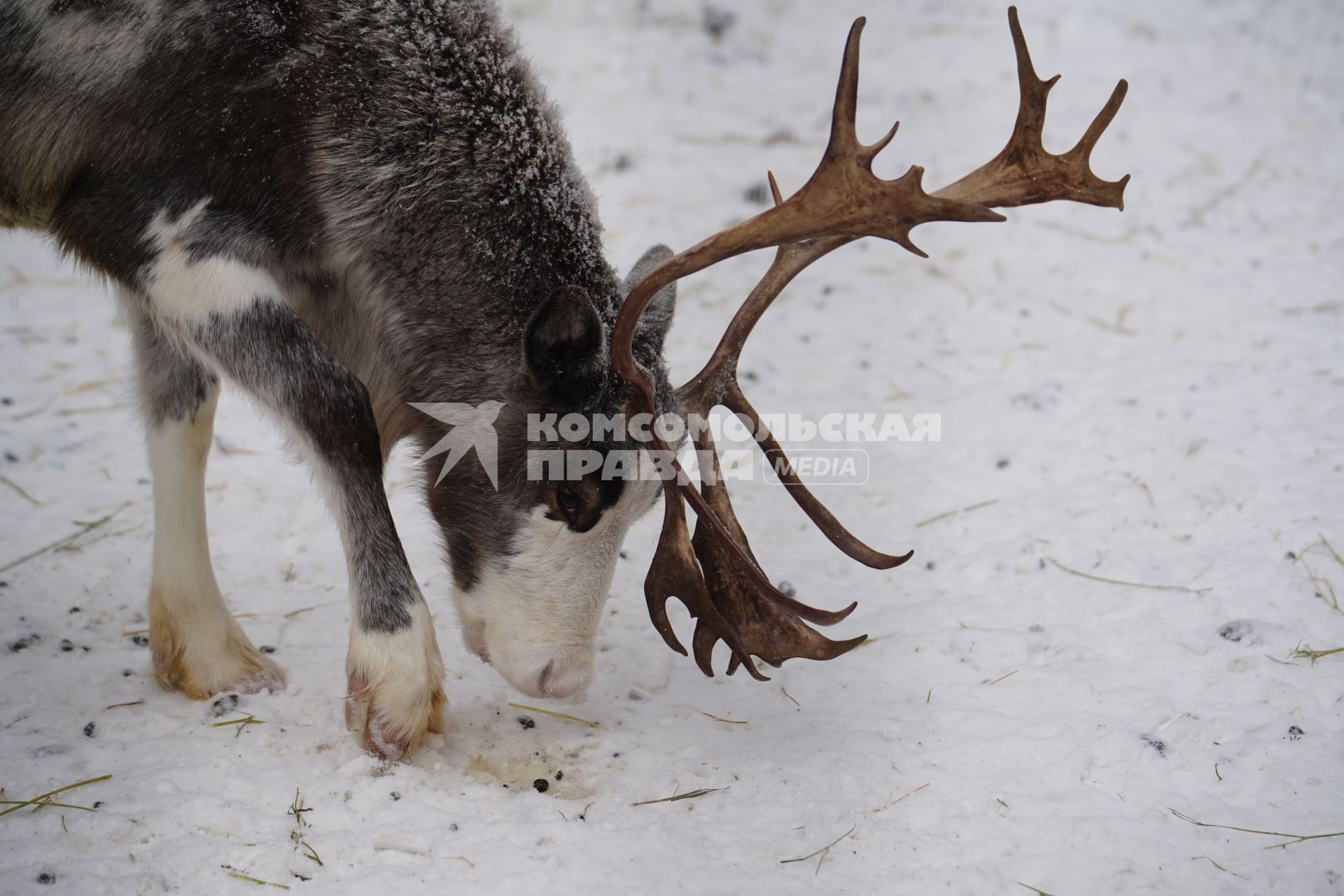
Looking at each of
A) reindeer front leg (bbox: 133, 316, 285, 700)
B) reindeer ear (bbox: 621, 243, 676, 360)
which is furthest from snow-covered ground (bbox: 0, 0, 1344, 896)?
reindeer ear (bbox: 621, 243, 676, 360)

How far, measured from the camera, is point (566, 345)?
2.98m

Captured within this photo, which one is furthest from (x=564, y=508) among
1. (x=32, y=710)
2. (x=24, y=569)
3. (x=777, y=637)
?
(x=24, y=569)

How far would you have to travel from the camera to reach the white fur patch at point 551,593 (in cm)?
321

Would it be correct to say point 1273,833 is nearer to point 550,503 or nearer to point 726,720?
point 726,720

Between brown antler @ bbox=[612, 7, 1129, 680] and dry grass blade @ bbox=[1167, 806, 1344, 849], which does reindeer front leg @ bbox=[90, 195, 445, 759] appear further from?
dry grass blade @ bbox=[1167, 806, 1344, 849]

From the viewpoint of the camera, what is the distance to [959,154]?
732 centimetres

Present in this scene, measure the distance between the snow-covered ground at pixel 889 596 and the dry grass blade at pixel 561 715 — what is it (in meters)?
0.04

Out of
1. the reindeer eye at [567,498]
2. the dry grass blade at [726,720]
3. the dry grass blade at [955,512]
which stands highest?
the reindeer eye at [567,498]

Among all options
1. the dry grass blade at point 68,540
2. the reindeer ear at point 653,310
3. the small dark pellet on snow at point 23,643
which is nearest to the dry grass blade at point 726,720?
the reindeer ear at point 653,310

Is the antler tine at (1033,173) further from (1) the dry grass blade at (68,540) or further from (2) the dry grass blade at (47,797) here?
(1) the dry grass blade at (68,540)

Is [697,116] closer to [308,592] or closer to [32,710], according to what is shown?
[308,592]

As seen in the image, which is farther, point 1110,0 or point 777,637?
point 1110,0

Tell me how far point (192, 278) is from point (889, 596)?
250cm

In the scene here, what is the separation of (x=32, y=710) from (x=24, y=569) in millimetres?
947
